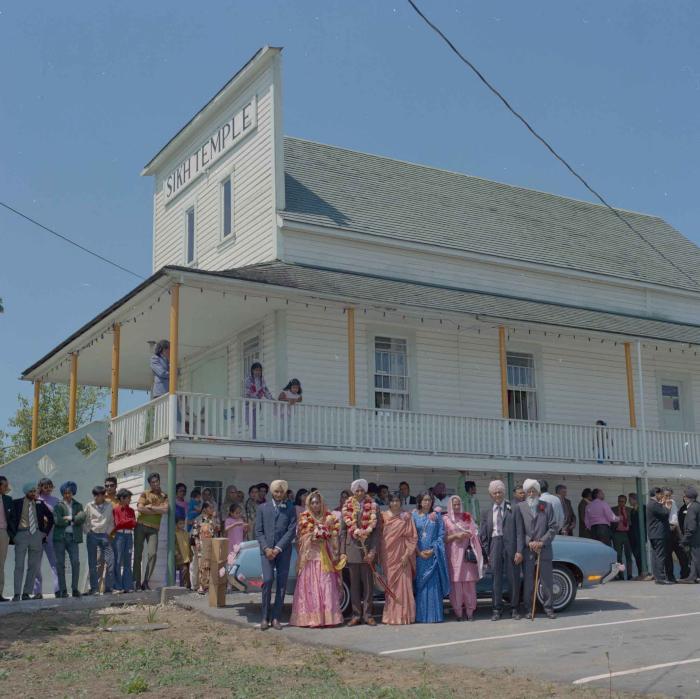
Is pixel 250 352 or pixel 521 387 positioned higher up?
pixel 250 352

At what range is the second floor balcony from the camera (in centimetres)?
1697

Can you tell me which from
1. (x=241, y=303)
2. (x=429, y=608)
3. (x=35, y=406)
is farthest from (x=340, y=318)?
(x=429, y=608)

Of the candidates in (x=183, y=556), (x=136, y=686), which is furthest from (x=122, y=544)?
(x=136, y=686)

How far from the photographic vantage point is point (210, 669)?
9195 mm

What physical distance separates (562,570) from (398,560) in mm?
2103

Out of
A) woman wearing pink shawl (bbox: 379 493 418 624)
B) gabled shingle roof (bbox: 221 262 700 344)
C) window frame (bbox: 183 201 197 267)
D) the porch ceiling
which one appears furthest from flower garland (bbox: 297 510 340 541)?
window frame (bbox: 183 201 197 267)

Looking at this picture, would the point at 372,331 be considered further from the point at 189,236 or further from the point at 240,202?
the point at 189,236

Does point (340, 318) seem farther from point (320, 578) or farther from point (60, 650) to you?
point (60, 650)

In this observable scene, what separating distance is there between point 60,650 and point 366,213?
47.1 feet

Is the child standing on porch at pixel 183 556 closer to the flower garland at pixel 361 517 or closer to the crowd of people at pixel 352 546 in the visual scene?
the crowd of people at pixel 352 546

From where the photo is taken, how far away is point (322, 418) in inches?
718

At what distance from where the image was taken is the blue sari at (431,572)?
483 inches

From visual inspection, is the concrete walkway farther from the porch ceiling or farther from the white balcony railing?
the porch ceiling

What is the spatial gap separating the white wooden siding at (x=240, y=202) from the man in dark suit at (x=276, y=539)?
979cm
